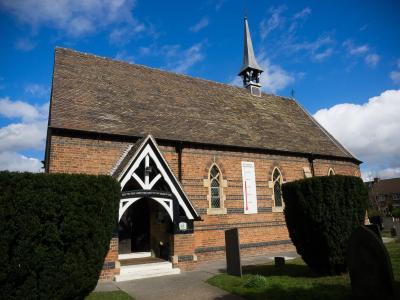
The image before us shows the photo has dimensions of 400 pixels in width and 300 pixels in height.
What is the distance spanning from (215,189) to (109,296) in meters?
8.15

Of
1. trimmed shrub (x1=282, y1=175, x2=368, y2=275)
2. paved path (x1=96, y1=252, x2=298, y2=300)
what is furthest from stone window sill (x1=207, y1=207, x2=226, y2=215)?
trimmed shrub (x1=282, y1=175, x2=368, y2=275)

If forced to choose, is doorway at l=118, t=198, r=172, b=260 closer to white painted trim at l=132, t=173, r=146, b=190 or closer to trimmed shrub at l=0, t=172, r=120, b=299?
white painted trim at l=132, t=173, r=146, b=190

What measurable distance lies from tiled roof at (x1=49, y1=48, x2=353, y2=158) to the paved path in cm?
598

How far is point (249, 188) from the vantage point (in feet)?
53.9

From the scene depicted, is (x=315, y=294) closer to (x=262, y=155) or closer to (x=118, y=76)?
→ (x=262, y=155)

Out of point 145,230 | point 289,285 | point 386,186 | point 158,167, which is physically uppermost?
point 386,186

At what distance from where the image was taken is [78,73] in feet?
53.5

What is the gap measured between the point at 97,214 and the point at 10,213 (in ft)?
5.71

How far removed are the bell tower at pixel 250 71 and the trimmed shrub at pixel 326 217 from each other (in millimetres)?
14766

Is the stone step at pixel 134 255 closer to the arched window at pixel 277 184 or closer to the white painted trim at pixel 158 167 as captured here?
the white painted trim at pixel 158 167

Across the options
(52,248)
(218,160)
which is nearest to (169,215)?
(218,160)

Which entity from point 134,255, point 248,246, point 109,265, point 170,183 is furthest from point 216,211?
point 109,265

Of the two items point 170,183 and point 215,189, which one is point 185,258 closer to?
point 170,183

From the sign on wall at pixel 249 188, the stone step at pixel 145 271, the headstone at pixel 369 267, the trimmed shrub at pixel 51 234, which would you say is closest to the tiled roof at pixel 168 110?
the sign on wall at pixel 249 188
